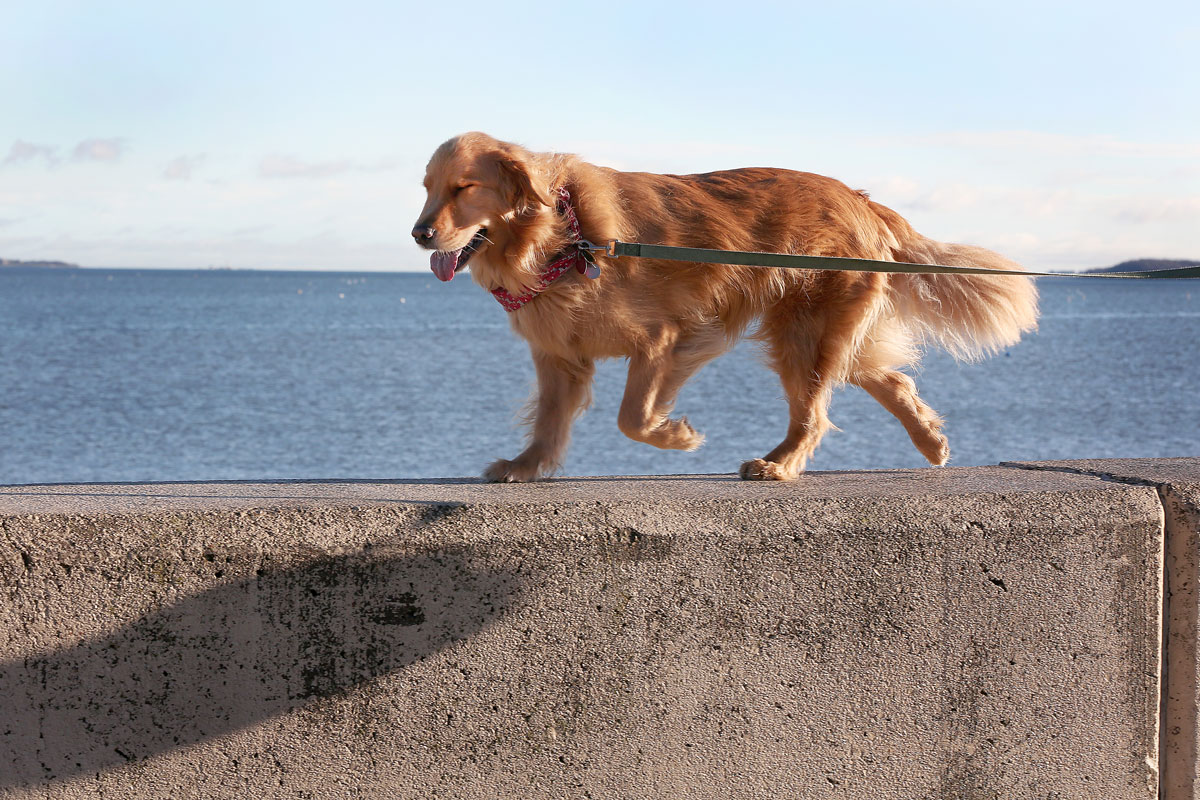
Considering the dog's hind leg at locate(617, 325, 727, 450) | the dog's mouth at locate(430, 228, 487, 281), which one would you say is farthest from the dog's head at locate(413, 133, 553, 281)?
the dog's hind leg at locate(617, 325, 727, 450)

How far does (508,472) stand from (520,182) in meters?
1.03

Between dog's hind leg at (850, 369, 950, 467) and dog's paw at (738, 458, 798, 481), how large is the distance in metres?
0.73

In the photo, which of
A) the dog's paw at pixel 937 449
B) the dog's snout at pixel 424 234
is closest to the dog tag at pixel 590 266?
the dog's snout at pixel 424 234

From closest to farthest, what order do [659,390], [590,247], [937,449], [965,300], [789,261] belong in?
[789,261] → [590,247] → [659,390] → [965,300] → [937,449]

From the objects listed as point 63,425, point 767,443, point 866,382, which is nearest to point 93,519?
point 866,382

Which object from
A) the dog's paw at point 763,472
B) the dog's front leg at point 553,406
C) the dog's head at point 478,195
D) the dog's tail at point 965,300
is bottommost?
the dog's paw at point 763,472

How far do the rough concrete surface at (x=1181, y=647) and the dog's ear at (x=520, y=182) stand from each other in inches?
85.2

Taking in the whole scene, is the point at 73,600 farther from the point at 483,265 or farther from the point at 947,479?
the point at 947,479

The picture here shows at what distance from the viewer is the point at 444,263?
3.51 m

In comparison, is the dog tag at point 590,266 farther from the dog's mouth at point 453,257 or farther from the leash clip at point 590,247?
the dog's mouth at point 453,257

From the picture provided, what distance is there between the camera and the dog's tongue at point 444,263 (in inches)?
138

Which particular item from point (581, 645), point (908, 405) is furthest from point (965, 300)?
point (581, 645)

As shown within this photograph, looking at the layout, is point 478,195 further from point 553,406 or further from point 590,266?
point 553,406

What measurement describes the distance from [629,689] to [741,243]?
1.86m
